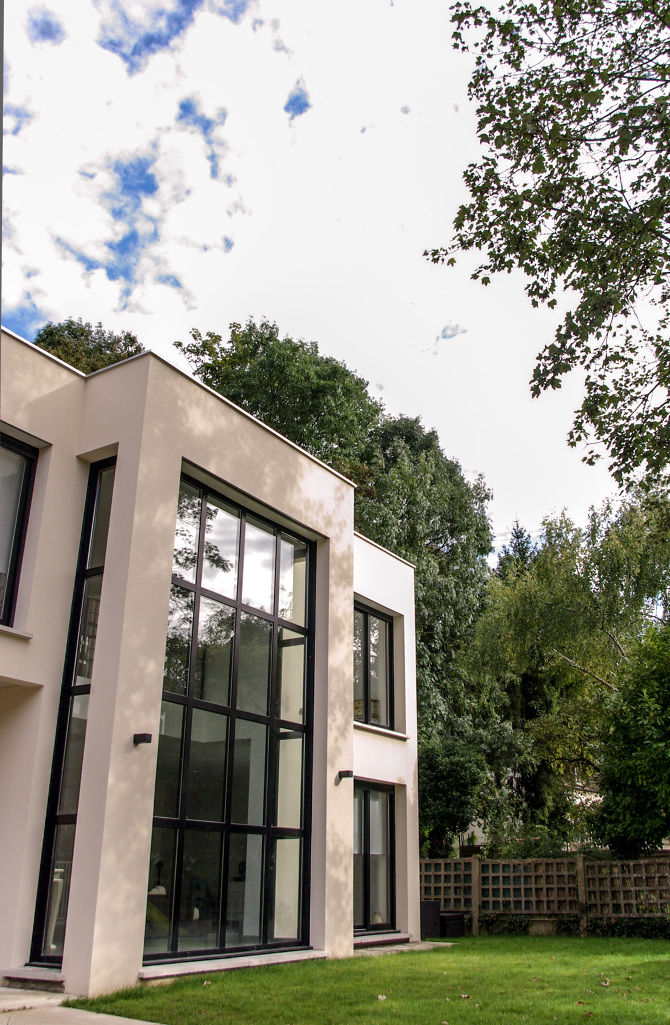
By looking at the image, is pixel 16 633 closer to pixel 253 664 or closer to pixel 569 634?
pixel 253 664

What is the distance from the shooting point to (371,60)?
773 cm

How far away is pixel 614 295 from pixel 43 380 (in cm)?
616

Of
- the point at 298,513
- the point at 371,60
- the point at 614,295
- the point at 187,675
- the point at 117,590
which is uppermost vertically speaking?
the point at 371,60

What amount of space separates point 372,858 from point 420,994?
16.5ft

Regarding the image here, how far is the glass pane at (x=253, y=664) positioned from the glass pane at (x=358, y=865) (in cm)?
329

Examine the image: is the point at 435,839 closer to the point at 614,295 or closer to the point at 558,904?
the point at 558,904

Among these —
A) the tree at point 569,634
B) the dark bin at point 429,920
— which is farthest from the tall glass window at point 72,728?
the tree at point 569,634

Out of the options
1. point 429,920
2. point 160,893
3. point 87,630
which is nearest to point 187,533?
point 87,630

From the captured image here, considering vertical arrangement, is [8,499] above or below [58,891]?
above

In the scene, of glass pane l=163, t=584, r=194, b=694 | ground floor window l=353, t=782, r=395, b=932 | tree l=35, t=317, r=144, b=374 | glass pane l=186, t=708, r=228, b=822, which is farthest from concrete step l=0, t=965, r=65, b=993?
tree l=35, t=317, r=144, b=374

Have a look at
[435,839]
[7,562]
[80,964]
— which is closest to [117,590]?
[7,562]

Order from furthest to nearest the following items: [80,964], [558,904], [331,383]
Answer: [331,383], [558,904], [80,964]

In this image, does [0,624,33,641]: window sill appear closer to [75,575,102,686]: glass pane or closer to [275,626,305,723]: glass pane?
[75,575,102,686]: glass pane

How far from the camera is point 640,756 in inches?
513
